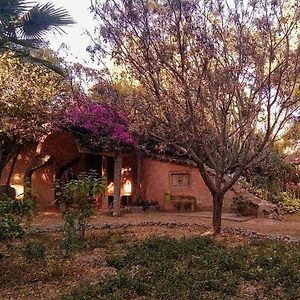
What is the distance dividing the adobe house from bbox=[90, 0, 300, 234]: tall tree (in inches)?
201

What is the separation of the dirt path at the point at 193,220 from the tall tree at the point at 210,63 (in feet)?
8.37

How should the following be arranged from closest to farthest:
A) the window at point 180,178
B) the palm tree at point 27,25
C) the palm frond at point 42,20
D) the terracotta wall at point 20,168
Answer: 1. the palm tree at point 27,25
2. the palm frond at point 42,20
3. the window at point 180,178
4. the terracotta wall at point 20,168

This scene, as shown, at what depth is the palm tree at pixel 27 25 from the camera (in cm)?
933

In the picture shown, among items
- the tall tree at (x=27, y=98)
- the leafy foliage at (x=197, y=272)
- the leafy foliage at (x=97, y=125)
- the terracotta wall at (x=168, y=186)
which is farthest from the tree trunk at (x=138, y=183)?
the leafy foliage at (x=197, y=272)

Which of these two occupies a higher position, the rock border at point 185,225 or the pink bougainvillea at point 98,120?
the pink bougainvillea at point 98,120

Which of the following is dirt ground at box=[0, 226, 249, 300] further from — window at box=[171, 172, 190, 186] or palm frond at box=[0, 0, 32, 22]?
window at box=[171, 172, 190, 186]

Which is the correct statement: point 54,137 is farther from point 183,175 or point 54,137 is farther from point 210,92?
point 210,92

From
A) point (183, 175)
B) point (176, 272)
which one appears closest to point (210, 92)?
point (176, 272)

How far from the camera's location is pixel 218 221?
33.0 feet

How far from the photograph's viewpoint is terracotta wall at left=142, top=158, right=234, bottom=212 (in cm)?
1499

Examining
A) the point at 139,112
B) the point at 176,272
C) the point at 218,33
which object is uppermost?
the point at 218,33

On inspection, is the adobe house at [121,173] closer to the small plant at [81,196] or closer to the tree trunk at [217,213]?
the tree trunk at [217,213]

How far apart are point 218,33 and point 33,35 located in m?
4.28

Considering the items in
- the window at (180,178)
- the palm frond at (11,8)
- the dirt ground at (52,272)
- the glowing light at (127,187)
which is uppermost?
the palm frond at (11,8)
